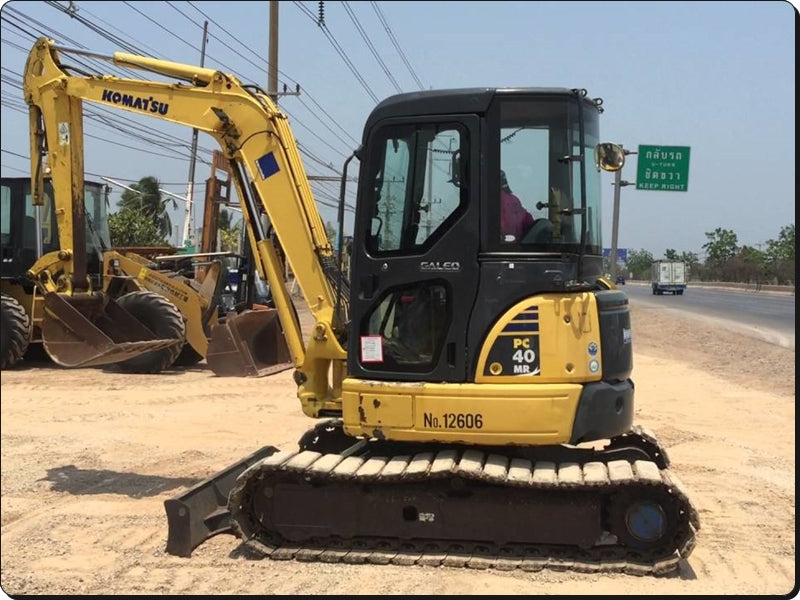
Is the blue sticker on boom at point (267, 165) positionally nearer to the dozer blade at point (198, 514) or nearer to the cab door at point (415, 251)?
the cab door at point (415, 251)

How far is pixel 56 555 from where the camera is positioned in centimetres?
491

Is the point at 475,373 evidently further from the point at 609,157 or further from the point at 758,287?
the point at 758,287

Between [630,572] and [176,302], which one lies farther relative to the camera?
[176,302]

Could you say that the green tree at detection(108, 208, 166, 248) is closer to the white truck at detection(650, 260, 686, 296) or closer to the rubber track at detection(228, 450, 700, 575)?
the rubber track at detection(228, 450, 700, 575)

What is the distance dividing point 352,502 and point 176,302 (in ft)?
27.0

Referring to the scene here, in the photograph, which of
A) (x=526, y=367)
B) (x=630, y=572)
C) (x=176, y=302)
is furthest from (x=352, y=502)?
(x=176, y=302)

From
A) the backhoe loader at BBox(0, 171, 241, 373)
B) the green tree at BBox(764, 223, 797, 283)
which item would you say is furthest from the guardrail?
the backhoe loader at BBox(0, 171, 241, 373)

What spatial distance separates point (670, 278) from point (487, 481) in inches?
2246

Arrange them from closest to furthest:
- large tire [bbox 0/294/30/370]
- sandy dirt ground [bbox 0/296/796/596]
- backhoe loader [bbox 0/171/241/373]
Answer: sandy dirt ground [bbox 0/296/796/596] < backhoe loader [bbox 0/171/241/373] < large tire [bbox 0/294/30/370]

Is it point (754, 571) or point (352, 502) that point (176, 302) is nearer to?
point (352, 502)

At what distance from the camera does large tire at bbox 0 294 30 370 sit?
12.1 meters

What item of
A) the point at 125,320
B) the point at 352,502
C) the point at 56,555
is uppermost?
the point at 125,320

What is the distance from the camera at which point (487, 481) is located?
4.64 m

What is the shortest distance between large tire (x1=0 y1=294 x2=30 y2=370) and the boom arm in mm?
6835
